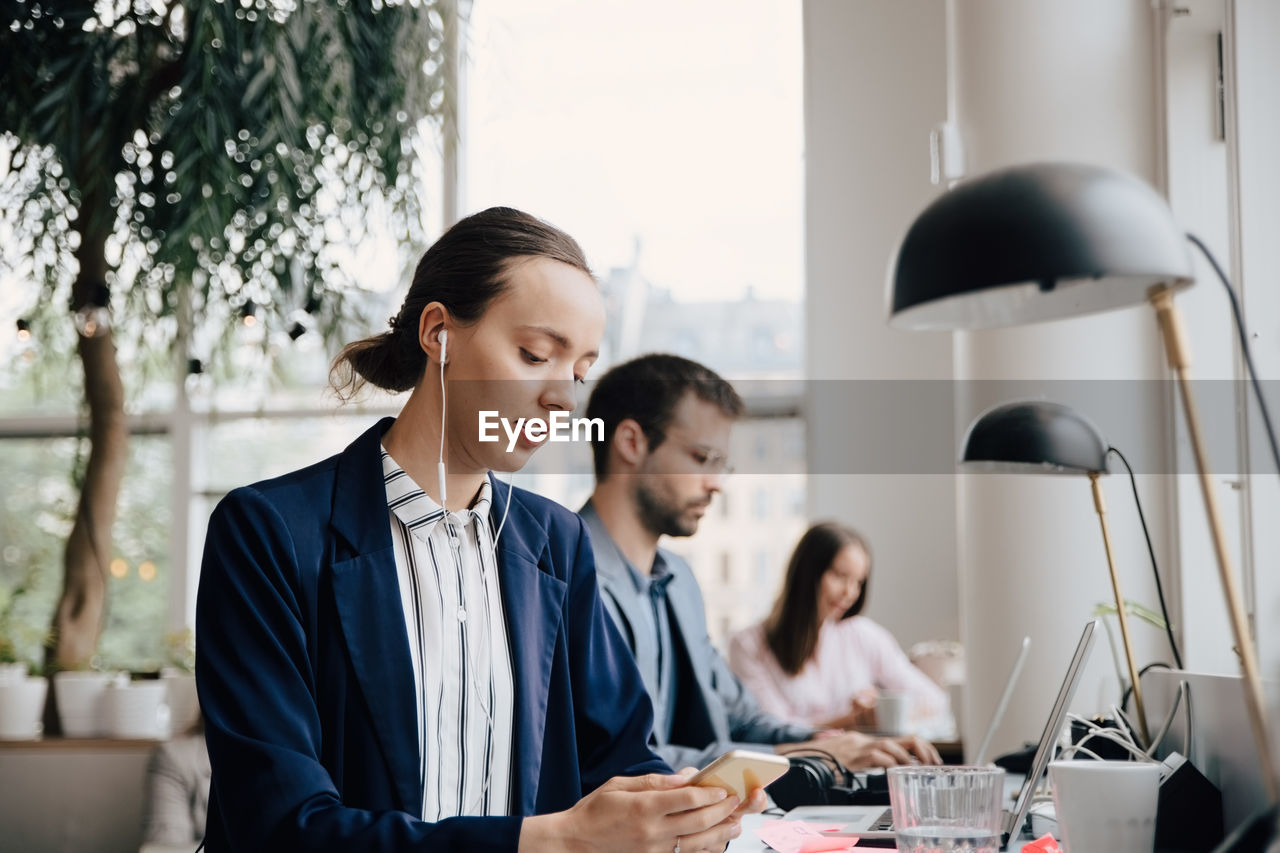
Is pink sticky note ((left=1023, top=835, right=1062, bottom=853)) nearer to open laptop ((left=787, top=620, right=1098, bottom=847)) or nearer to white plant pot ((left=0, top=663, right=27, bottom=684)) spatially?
open laptop ((left=787, top=620, right=1098, bottom=847))

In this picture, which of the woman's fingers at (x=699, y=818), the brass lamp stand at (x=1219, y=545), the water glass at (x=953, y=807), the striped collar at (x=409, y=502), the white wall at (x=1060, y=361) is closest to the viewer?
the brass lamp stand at (x=1219, y=545)

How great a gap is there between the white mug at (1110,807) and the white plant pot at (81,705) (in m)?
3.59

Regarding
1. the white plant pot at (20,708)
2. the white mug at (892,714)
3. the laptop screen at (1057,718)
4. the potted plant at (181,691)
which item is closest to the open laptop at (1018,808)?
the laptop screen at (1057,718)

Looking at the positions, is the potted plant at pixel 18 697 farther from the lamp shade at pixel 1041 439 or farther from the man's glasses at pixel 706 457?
the lamp shade at pixel 1041 439

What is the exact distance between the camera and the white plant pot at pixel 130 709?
158 inches

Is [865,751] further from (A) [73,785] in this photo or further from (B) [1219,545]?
(A) [73,785]

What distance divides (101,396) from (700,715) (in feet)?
8.64

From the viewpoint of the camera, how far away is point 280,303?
4.29 meters

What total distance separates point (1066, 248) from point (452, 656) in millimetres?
826

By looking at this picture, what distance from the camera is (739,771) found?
46.2 inches

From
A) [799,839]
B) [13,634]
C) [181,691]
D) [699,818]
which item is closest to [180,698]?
[181,691]

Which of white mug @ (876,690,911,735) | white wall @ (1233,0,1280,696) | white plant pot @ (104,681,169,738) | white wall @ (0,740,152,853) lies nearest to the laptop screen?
white wall @ (1233,0,1280,696)

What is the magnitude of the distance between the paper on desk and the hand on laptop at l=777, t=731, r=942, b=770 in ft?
1.65

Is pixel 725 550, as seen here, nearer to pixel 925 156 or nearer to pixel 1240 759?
pixel 925 156
